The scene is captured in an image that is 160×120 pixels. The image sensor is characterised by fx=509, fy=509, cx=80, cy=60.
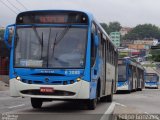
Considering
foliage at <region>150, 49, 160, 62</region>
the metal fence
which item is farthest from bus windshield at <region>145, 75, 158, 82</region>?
foliage at <region>150, 49, 160, 62</region>

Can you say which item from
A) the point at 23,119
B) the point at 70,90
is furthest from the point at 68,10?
the point at 23,119

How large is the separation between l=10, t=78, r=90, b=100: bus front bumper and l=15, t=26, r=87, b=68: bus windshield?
0.63 m

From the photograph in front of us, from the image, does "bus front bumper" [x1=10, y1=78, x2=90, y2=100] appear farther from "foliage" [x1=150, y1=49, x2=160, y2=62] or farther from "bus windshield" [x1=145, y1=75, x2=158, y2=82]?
"foliage" [x1=150, y1=49, x2=160, y2=62]

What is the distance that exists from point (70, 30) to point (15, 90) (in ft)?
8.46

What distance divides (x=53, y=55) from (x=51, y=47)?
271mm

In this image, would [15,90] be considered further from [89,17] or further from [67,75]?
[89,17]

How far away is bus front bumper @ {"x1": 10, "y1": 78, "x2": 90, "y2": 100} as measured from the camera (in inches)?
615

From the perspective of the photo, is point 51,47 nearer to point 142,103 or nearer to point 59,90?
point 59,90

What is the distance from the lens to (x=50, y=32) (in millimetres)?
16172

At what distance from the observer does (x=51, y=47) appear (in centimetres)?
1605

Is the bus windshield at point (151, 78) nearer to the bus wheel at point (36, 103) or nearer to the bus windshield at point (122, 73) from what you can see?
the bus windshield at point (122, 73)

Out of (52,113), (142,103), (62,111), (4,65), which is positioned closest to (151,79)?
(4,65)

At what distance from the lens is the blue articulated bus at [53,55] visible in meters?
15.7

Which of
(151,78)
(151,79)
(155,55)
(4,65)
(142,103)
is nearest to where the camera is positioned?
(142,103)
